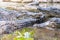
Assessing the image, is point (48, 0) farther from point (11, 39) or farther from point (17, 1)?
point (11, 39)

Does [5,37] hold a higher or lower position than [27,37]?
lower

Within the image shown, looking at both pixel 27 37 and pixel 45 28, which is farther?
pixel 45 28

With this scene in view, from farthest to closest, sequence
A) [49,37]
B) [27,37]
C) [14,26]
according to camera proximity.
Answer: [14,26] < [49,37] < [27,37]

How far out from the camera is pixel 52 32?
1.66 m

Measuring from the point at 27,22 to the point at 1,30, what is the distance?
39 cm

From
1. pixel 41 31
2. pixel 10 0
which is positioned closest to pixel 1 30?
pixel 41 31

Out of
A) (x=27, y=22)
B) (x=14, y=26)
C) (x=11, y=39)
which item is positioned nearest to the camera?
(x=11, y=39)

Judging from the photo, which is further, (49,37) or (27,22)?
(27,22)

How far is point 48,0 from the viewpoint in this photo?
3439 mm

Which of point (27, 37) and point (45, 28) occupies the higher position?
Result: point (27, 37)

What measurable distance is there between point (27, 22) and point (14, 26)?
0.22 metres

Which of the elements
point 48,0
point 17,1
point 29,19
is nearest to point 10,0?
point 17,1

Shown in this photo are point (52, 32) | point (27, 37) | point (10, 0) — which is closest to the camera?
point (27, 37)

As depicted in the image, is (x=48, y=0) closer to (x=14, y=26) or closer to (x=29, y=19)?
(x=29, y=19)
